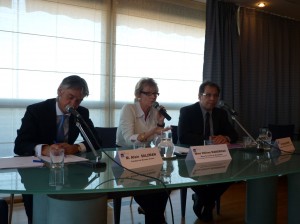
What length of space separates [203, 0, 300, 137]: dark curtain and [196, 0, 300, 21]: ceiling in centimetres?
10

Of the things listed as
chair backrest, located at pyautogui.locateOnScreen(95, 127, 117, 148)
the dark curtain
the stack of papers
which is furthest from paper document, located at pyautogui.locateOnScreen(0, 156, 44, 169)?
the dark curtain

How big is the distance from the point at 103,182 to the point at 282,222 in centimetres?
219

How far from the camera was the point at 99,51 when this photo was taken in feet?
11.7

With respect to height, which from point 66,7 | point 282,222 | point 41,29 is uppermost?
point 66,7

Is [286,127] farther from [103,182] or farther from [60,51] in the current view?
[103,182]

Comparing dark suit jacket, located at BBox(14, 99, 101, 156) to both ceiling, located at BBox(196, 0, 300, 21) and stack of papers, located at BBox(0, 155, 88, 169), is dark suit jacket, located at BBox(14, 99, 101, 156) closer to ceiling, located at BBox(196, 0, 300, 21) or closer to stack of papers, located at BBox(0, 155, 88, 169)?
stack of papers, located at BBox(0, 155, 88, 169)

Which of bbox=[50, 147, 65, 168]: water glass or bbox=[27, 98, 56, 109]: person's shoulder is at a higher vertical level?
bbox=[27, 98, 56, 109]: person's shoulder

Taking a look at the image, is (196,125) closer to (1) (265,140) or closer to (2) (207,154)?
(1) (265,140)

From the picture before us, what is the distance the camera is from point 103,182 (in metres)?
1.24

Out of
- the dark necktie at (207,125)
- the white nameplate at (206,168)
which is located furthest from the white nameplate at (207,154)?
the dark necktie at (207,125)

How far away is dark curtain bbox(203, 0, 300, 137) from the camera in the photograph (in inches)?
165

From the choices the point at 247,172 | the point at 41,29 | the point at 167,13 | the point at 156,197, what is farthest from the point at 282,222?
the point at 41,29

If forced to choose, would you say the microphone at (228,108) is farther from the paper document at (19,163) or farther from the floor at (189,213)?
the paper document at (19,163)

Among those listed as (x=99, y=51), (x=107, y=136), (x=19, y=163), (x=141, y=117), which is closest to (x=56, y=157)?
(x=19, y=163)
